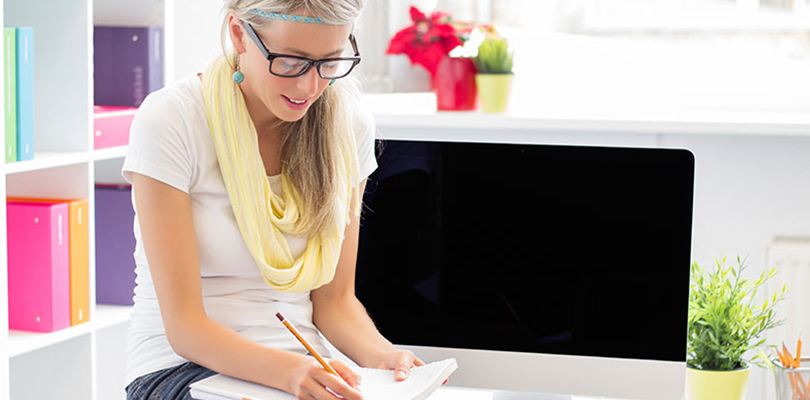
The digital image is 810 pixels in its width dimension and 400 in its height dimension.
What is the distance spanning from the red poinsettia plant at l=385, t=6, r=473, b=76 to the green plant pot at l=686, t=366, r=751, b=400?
38.4 inches

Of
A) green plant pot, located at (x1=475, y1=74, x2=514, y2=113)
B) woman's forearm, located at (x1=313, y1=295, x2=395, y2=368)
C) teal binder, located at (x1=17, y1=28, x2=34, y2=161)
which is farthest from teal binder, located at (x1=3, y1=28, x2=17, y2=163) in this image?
green plant pot, located at (x1=475, y1=74, x2=514, y2=113)

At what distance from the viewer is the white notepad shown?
1191 mm

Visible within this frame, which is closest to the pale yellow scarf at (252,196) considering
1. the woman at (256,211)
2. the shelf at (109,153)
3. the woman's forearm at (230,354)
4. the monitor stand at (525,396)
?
the woman at (256,211)

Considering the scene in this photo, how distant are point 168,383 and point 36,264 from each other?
538 mm

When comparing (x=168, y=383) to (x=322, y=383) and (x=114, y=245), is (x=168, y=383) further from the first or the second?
(x=114, y=245)

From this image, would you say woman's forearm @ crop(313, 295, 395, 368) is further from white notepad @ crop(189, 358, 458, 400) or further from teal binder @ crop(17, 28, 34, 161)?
teal binder @ crop(17, 28, 34, 161)

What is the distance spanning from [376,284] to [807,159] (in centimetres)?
110

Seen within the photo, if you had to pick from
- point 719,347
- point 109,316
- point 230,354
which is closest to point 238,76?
point 230,354

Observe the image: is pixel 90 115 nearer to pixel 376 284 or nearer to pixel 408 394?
pixel 376 284

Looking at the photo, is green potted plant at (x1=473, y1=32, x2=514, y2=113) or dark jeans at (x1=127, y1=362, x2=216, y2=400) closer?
dark jeans at (x1=127, y1=362, x2=216, y2=400)

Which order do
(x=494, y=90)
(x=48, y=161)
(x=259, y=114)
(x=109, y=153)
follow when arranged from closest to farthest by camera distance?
(x=259, y=114) < (x=48, y=161) < (x=109, y=153) < (x=494, y=90)

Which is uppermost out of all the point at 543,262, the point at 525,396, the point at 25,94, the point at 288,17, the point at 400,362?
the point at 288,17

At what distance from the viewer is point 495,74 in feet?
7.07

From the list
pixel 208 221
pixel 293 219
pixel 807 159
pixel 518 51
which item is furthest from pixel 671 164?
pixel 518 51
